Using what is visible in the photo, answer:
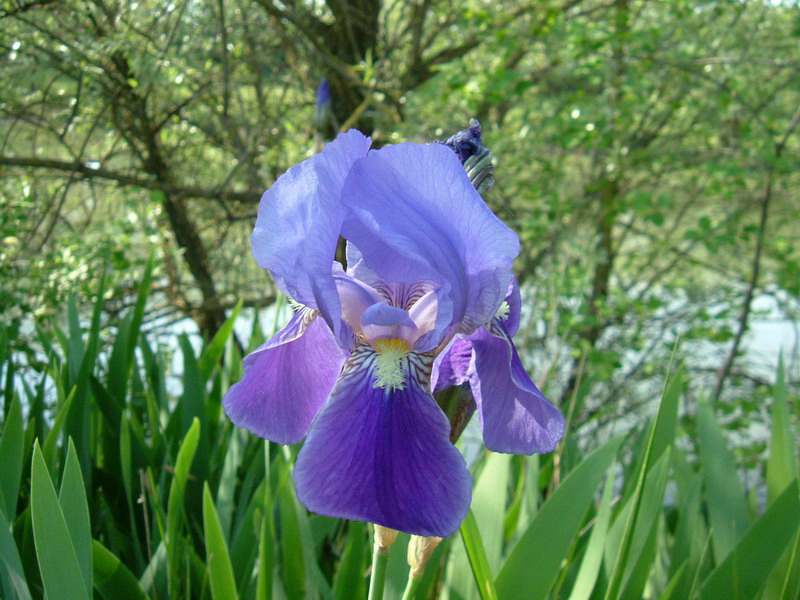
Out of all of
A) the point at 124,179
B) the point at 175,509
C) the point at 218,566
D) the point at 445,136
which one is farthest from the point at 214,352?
the point at 124,179

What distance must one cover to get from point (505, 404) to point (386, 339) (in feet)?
0.42

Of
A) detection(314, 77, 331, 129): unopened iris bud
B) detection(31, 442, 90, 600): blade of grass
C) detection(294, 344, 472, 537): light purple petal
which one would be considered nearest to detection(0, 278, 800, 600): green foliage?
detection(31, 442, 90, 600): blade of grass

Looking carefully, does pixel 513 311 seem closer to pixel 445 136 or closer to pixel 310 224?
pixel 310 224

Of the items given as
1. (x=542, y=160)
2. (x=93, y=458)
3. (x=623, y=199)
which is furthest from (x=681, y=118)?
(x=93, y=458)

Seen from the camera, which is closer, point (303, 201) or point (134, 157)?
point (303, 201)

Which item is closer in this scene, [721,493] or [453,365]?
[453,365]

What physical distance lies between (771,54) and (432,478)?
3.24 metres

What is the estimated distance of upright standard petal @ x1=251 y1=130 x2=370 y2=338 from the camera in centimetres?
55

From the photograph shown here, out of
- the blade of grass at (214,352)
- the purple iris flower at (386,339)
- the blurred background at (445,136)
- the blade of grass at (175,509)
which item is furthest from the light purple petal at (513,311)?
the blurred background at (445,136)

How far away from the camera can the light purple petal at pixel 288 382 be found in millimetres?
620

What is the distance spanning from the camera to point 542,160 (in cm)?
283

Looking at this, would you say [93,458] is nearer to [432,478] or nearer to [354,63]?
[432,478]

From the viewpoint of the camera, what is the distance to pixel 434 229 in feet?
1.85

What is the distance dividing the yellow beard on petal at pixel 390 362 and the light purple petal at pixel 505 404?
0.24ft
